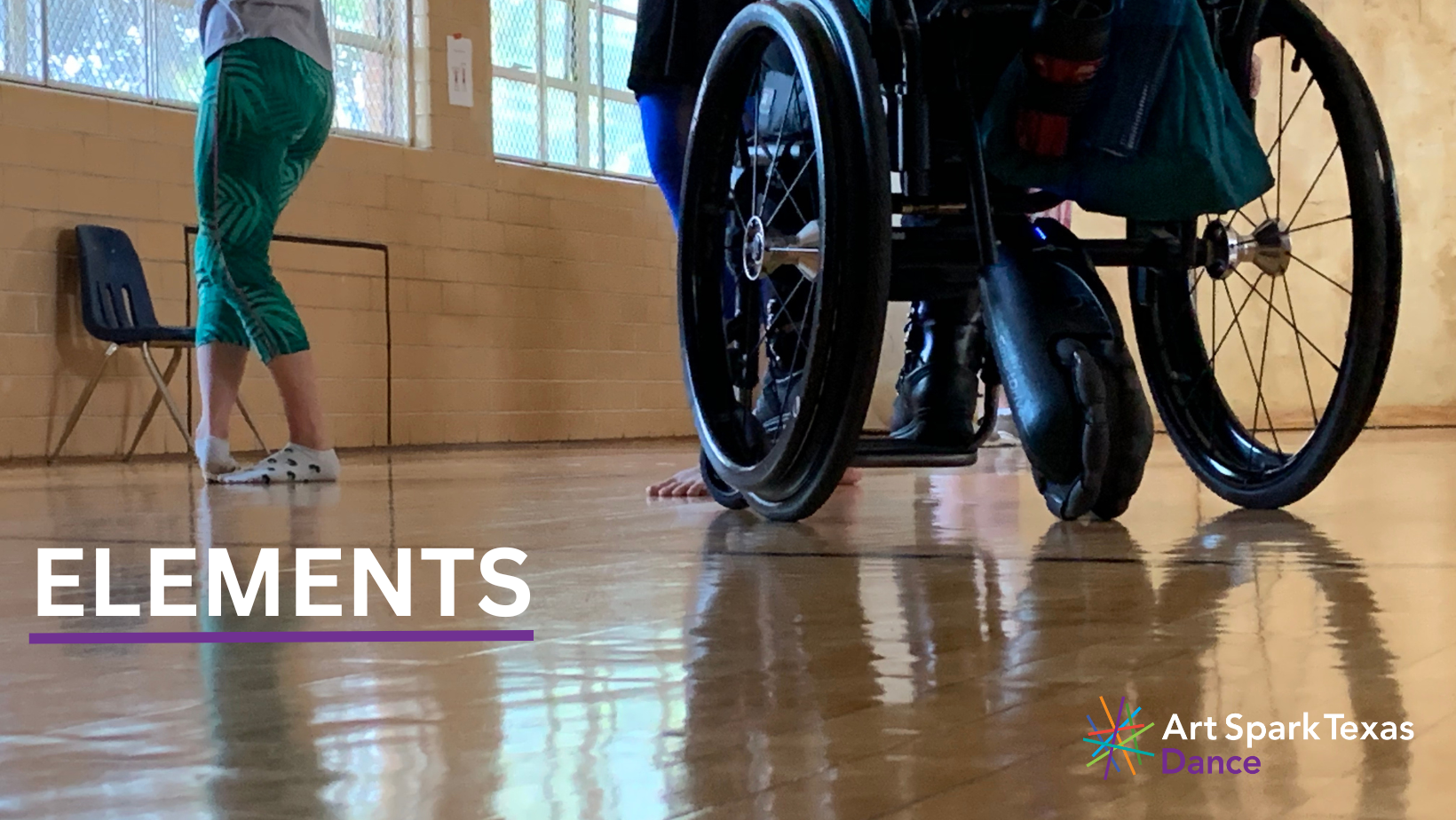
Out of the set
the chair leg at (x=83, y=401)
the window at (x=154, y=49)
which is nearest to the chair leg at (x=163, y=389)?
the chair leg at (x=83, y=401)

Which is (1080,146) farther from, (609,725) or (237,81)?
(237,81)

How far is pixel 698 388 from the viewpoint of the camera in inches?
69.6

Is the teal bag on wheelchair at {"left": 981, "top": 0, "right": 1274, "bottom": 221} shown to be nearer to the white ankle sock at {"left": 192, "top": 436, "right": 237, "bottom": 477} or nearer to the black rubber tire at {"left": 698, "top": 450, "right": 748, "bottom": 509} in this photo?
the black rubber tire at {"left": 698, "top": 450, "right": 748, "bottom": 509}

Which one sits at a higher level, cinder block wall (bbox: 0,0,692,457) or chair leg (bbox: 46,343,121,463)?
cinder block wall (bbox: 0,0,692,457)

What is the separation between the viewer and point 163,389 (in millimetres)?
5387

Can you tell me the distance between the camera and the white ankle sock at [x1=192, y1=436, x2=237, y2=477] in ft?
10.1

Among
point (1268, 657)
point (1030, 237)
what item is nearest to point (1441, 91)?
point (1030, 237)

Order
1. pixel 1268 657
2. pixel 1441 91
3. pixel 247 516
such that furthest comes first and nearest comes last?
pixel 1441 91 < pixel 247 516 < pixel 1268 657

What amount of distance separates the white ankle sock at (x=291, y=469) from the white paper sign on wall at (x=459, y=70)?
4027 mm

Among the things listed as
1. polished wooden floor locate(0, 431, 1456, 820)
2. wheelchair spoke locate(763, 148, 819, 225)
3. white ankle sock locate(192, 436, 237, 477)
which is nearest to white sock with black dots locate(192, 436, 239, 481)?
white ankle sock locate(192, 436, 237, 477)

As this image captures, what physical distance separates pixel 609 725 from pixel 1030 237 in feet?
3.80

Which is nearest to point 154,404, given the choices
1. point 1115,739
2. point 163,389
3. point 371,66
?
point 163,389

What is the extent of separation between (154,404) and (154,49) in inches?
51.1

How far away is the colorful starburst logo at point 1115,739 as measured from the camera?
52 cm
